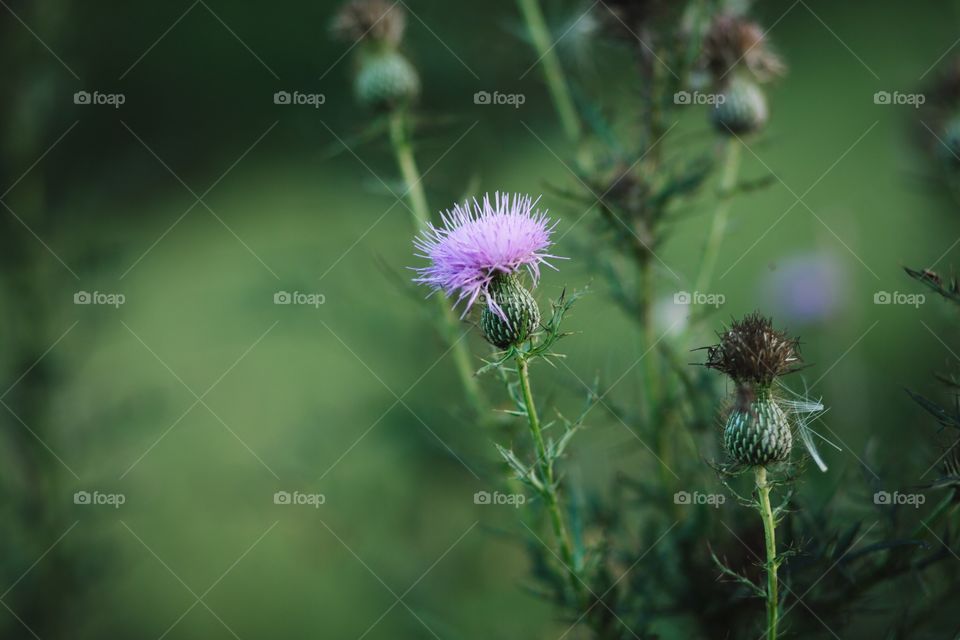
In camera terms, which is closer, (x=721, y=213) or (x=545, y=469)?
(x=545, y=469)

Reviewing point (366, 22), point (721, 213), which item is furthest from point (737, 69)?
point (366, 22)

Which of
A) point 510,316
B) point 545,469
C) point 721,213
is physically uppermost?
point 721,213

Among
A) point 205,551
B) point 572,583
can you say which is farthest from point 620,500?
point 205,551

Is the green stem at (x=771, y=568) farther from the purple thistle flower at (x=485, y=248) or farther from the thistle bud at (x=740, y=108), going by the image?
the thistle bud at (x=740, y=108)

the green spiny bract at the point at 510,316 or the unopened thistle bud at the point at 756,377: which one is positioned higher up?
the green spiny bract at the point at 510,316

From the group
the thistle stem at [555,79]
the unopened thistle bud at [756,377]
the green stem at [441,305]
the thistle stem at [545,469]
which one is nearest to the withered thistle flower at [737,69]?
the thistle stem at [555,79]

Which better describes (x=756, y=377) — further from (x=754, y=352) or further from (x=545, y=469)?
(x=545, y=469)
